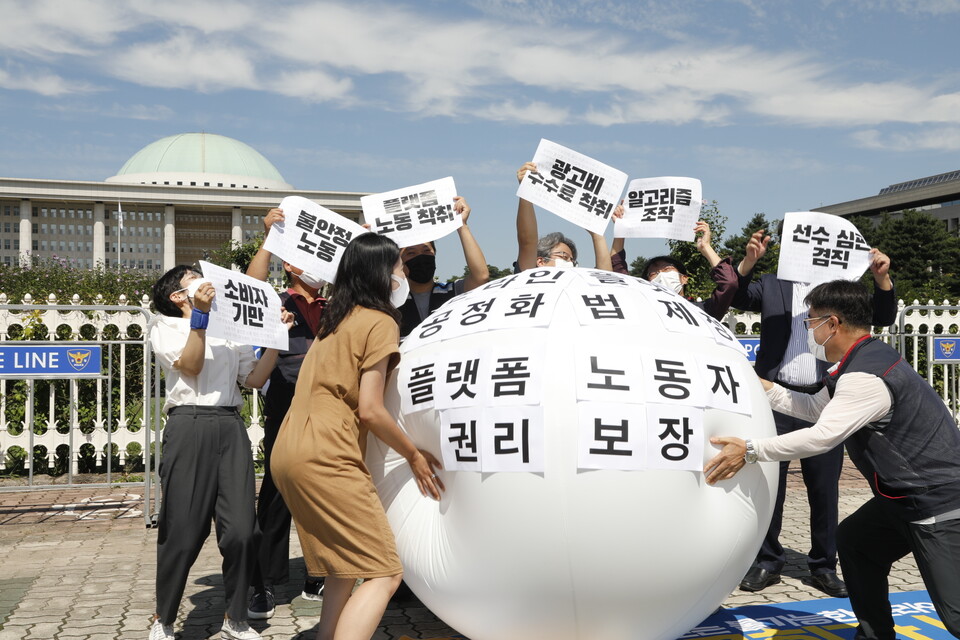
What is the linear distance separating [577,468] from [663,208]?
112 inches

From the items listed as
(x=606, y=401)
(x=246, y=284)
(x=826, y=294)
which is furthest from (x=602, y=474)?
(x=246, y=284)

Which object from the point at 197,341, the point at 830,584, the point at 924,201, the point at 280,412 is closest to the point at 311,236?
the point at 197,341

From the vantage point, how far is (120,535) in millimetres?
7074

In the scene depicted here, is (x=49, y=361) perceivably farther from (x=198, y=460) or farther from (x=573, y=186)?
(x=573, y=186)

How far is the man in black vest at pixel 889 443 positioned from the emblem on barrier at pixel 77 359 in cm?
661

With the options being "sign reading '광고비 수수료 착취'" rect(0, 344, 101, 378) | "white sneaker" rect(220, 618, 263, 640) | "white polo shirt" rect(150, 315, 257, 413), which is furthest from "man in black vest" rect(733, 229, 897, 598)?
"sign reading '광고비 수수료 착취'" rect(0, 344, 101, 378)

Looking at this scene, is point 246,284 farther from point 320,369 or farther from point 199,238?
point 199,238

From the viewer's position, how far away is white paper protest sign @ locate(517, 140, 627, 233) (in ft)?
16.6

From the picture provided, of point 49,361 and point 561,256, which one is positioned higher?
point 561,256

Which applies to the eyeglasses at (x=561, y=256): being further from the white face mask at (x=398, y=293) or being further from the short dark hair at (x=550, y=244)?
the white face mask at (x=398, y=293)

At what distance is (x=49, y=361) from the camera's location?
7.62 m

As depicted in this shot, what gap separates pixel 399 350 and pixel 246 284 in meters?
1.23

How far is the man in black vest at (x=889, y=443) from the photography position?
3.46 m

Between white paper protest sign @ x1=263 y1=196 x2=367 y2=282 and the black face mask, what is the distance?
15.7 inches
